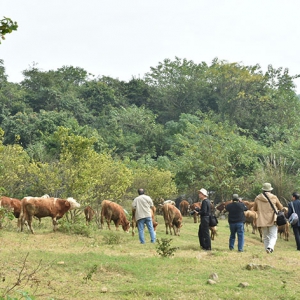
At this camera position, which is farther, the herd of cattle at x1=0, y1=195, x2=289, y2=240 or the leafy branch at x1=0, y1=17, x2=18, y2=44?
the herd of cattle at x1=0, y1=195, x2=289, y2=240

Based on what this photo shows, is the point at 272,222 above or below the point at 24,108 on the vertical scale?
below

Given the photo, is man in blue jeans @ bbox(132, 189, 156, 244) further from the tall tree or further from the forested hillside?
the tall tree

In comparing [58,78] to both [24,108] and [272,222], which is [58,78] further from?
[272,222]

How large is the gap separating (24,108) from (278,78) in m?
27.8

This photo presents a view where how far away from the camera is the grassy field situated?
7.26 meters

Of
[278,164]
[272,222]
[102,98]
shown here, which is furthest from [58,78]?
[272,222]

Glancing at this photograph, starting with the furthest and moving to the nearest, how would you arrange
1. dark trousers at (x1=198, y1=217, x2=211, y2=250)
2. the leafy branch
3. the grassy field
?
dark trousers at (x1=198, y1=217, x2=211, y2=250) → the grassy field → the leafy branch

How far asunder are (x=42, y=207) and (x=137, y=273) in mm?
7048

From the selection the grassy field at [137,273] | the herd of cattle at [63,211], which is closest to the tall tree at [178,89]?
the herd of cattle at [63,211]

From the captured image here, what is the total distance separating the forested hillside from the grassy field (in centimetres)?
681

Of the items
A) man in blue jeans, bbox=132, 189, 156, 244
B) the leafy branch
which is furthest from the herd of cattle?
the leafy branch

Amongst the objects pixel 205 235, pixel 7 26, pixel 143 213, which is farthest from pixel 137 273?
pixel 7 26

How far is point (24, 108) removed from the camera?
45406mm

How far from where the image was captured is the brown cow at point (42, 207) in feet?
48.7
